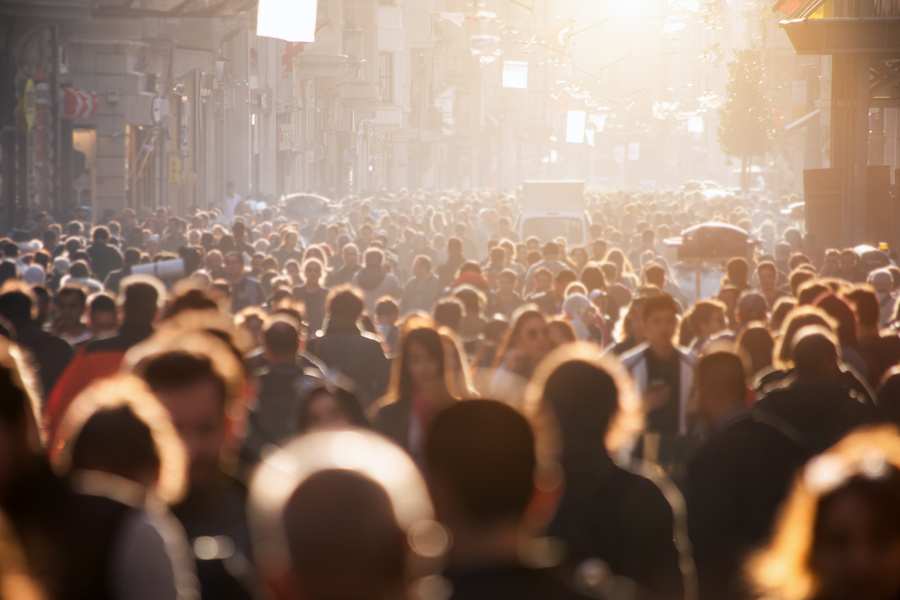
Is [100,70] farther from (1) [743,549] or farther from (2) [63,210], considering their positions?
(1) [743,549]

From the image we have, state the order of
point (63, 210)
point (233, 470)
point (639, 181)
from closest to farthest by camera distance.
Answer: point (233, 470) → point (63, 210) → point (639, 181)

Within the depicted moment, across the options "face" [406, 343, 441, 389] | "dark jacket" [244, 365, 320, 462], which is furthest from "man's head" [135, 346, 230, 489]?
"dark jacket" [244, 365, 320, 462]

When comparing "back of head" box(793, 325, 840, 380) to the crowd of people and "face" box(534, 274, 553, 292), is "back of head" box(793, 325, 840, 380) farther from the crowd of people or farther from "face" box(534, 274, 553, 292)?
"face" box(534, 274, 553, 292)

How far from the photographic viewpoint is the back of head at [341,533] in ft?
7.14

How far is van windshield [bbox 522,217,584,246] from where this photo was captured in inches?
997

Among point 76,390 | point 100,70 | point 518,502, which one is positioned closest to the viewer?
point 518,502

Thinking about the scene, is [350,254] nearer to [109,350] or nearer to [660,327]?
[660,327]

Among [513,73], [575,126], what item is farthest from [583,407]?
[575,126]

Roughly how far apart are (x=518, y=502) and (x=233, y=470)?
1514 mm

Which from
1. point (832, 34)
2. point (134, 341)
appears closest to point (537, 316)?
point (134, 341)

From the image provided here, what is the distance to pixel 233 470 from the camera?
4117mm

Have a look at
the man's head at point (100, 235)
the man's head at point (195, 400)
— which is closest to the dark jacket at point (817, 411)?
the man's head at point (195, 400)

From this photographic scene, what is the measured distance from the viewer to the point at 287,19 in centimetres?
2284

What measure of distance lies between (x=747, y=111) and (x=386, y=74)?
19.8m
